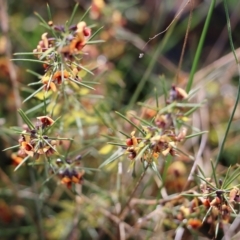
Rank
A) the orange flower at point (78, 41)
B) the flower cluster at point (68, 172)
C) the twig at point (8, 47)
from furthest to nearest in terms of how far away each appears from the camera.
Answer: the twig at point (8, 47) < the flower cluster at point (68, 172) < the orange flower at point (78, 41)

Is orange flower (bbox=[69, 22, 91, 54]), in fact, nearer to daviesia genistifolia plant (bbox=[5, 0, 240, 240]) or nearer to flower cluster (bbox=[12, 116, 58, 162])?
daviesia genistifolia plant (bbox=[5, 0, 240, 240])

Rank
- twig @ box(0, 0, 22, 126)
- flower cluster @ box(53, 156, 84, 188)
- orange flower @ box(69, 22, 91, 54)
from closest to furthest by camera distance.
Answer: orange flower @ box(69, 22, 91, 54), flower cluster @ box(53, 156, 84, 188), twig @ box(0, 0, 22, 126)

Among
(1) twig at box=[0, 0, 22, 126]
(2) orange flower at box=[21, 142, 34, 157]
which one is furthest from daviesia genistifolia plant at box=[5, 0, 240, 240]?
(1) twig at box=[0, 0, 22, 126]

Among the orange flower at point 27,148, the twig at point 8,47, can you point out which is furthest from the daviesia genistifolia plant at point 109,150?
the twig at point 8,47

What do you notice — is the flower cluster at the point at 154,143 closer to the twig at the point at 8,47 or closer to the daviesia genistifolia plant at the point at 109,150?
the daviesia genistifolia plant at the point at 109,150

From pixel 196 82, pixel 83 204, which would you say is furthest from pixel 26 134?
pixel 196 82

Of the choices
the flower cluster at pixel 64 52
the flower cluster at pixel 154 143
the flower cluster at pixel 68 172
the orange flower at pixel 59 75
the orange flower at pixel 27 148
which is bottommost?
the flower cluster at pixel 68 172

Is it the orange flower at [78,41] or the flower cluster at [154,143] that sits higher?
the orange flower at [78,41]

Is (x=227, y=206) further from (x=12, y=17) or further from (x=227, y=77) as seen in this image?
(x=12, y=17)
